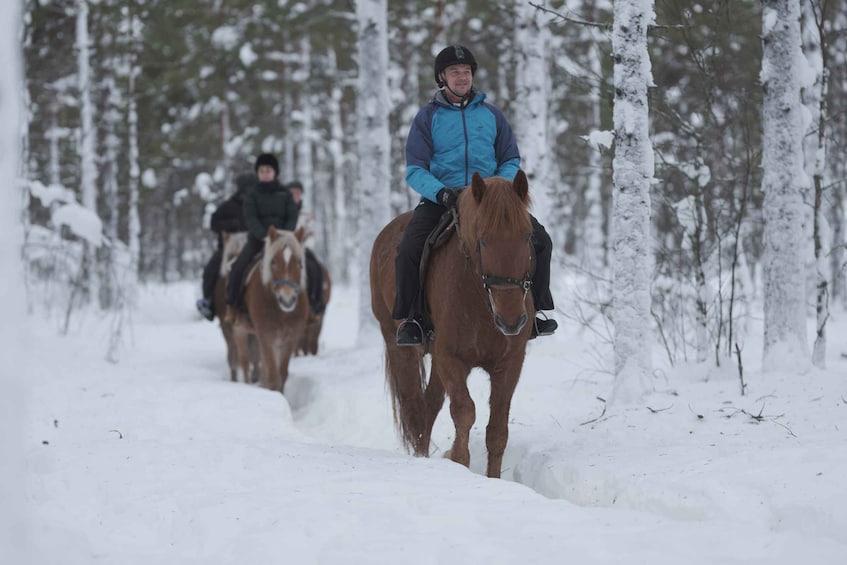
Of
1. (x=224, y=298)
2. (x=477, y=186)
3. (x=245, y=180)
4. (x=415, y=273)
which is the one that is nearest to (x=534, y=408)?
(x=415, y=273)

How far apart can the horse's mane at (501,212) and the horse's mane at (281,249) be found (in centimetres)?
547

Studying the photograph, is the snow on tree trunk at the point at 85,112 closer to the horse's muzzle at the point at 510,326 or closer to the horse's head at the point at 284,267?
the horse's head at the point at 284,267

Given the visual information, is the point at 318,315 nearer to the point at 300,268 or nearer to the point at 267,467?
the point at 300,268

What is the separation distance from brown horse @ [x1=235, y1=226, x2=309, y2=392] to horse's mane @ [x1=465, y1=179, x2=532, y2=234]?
5.36 meters

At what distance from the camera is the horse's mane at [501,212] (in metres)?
4.86

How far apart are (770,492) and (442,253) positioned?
2529 millimetres

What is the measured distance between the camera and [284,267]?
10.0 metres

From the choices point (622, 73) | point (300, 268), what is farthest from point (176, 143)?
point (622, 73)

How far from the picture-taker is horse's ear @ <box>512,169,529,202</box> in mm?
4953

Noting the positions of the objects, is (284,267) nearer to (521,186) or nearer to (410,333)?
(410,333)

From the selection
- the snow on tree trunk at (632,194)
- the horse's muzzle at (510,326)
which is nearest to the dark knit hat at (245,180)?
the snow on tree trunk at (632,194)

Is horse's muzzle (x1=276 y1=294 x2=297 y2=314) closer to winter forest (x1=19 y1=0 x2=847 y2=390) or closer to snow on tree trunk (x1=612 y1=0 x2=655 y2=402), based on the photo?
winter forest (x1=19 y1=0 x2=847 y2=390)

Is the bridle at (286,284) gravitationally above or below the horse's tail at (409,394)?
above

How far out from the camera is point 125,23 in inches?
906
